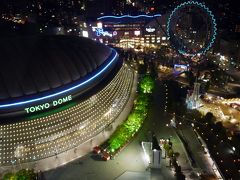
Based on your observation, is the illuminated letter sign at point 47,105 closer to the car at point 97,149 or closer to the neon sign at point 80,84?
the neon sign at point 80,84

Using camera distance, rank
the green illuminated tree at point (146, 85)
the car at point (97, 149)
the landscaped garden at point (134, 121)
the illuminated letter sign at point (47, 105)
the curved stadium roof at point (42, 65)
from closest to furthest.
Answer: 1. the illuminated letter sign at point (47, 105)
2. the curved stadium roof at point (42, 65)
3. the car at point (97, 149)
4. the landscaped garden at point (134, 121)
5. the green illuminated tree at point (146, 85)

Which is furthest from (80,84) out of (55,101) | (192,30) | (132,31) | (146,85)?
(132,31)

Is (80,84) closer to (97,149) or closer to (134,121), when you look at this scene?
(97,149)

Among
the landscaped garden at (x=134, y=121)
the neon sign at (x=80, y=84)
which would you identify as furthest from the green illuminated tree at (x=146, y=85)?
the neon sign at (x=80, y=84)

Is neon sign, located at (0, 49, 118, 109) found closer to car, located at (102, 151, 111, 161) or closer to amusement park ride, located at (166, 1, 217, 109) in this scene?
car, located at (102, 151, 111, 161)

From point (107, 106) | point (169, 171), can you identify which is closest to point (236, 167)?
point (169, 171)

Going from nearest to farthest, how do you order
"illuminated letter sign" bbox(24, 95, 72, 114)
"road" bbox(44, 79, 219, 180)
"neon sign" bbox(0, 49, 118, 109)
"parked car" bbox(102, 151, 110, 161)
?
"neon sign" bbox(0, 49, 118, 109)
"illuminated letter sign" bbox(24, 95, 72, 114)
"road" bbox(44, 79, 219, 180)
"parked car" bbox(102, 151, 110, 161)

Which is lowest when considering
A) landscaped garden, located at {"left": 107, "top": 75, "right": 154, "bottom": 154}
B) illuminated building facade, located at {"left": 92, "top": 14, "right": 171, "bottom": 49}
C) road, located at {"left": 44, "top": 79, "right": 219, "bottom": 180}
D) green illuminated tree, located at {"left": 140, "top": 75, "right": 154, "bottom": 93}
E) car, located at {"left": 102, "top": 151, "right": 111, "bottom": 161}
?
road, located at {"left": 44, "top": 79, "right": 219, "bottom": 180}

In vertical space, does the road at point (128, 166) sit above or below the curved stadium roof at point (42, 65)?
below

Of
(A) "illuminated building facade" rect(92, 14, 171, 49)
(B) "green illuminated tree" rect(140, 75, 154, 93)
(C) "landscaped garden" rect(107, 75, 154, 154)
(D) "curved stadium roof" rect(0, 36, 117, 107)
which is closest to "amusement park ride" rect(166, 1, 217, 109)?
(B) "green illuminated tree" rect(140, 75, 154, 93)
